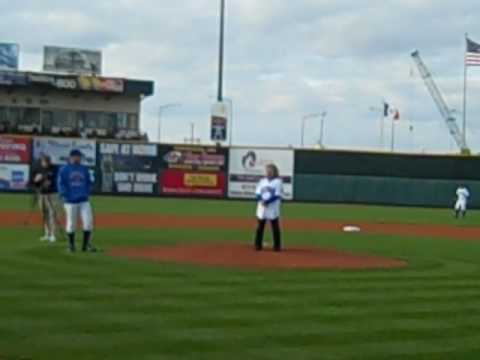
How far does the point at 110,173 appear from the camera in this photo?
54469 mm

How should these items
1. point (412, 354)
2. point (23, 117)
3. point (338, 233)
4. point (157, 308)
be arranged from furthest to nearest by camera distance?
point (23, 117) → point (338, 233) → point (157, 308) → point (412, 354)

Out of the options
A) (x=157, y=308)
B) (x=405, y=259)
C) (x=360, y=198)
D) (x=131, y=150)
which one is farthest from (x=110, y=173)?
(x=157, y=308)

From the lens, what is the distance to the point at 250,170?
186ft

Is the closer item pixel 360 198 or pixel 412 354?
pixel 412 354

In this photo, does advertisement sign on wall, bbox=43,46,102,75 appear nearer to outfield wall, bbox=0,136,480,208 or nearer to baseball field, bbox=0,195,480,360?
outfield wall, bbox=0,136,480,208

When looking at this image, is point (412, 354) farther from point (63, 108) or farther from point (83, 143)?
point (63, 108)

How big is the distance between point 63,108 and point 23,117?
338cm

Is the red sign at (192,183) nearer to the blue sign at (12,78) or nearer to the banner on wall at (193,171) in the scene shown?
the banner on wall at (193,171)

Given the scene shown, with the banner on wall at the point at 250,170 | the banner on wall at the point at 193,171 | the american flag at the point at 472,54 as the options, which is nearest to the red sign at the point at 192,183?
the banner on wall at the point at 193,171

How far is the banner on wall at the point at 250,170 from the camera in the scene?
56312 millimetres

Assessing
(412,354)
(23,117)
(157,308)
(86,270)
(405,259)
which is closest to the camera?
(412,354)

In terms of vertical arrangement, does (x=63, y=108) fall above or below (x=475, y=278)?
above

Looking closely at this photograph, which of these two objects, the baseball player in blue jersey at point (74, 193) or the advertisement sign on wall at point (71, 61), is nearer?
the baseball player in blue jersey at point (74, 193)

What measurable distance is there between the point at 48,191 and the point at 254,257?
17.3 feet
